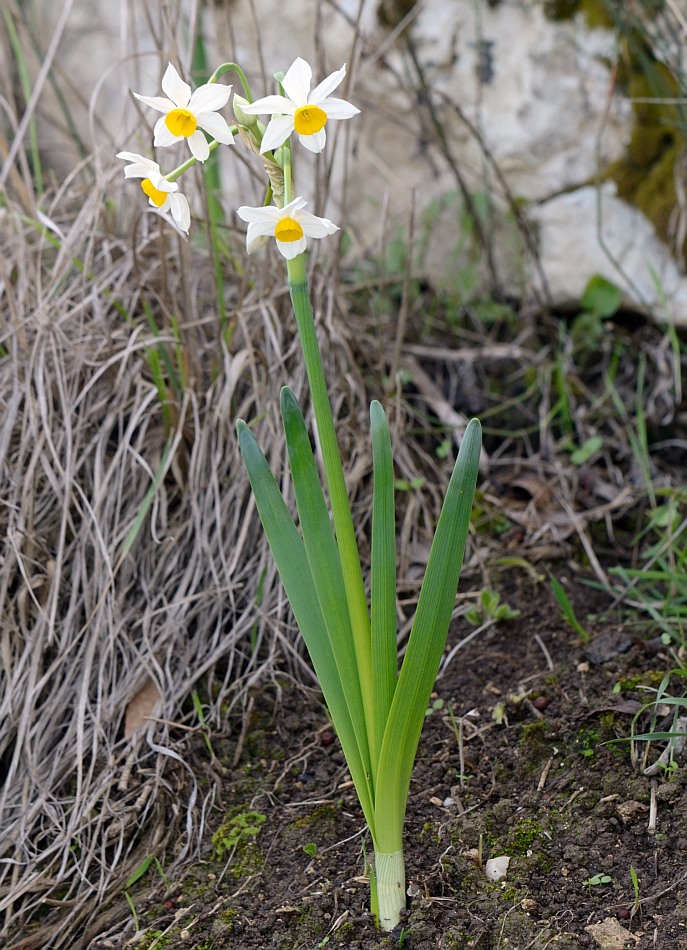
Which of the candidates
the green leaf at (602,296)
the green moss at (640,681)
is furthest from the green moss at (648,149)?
the green moss at (640,681)

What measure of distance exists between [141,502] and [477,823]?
814 mm

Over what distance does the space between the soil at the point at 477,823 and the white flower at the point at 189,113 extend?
2.95 feet

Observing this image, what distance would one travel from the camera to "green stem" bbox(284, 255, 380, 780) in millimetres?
939

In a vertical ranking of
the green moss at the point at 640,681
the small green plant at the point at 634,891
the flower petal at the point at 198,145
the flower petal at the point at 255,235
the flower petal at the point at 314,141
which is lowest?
the small green plant at the point at 634,891

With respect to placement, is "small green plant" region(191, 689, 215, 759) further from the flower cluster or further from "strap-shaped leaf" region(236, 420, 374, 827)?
the flower cluster

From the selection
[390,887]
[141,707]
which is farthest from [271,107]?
[141,707]

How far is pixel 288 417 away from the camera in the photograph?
3.24ft

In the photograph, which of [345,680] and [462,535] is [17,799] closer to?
[345,680]

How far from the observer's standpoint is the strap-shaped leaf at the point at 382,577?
39.3 inches

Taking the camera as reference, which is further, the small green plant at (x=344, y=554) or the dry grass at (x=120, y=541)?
the dry grass at (x=120, y=541)

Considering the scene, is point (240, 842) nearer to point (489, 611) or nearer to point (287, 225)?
point (489, 611)

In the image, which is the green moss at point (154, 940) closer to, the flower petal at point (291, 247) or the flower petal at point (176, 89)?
the flower petal at point (291, 247)

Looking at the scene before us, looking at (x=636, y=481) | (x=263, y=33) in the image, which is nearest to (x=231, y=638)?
(x=636, y=481)

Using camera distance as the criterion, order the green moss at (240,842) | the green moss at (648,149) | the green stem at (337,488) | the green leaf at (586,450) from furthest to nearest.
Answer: the green moss at (648,149) < the green leaf at (586,450) < the green moss at (240,842) < the green stem at (337,488)
